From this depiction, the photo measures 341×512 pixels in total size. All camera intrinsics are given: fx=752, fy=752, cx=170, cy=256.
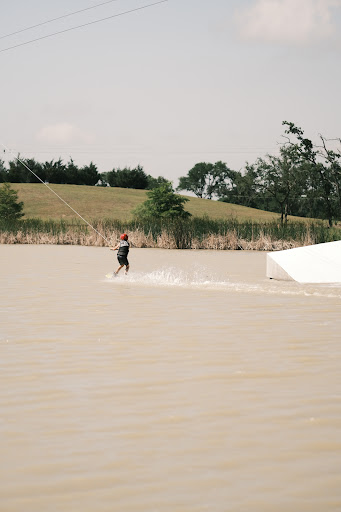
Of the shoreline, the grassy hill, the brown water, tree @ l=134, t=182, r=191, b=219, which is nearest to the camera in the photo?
the brown water

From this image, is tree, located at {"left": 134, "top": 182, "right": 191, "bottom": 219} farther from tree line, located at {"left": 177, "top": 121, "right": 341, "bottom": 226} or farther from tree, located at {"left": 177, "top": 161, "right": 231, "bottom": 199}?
tree, located at {"left": 177, "top": 161, "right": 231, "bottom": 199}

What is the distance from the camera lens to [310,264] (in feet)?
51.8

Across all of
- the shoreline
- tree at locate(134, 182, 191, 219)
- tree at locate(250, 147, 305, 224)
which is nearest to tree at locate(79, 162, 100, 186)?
tree at locate(250, 147, 305, 224)

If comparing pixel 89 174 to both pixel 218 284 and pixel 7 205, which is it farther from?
pixel 218 284

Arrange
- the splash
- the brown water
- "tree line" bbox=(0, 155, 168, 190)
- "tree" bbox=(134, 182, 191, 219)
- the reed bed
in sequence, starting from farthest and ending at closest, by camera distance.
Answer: "tree line" bbox=(0, 155, 168, 190) < "tree" bbox=(134, 182, 191, 219) < the reed bed < the splash < the brown water

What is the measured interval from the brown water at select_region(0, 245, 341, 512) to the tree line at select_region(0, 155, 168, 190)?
96255 millimetres

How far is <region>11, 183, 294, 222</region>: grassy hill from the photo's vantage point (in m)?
83.9

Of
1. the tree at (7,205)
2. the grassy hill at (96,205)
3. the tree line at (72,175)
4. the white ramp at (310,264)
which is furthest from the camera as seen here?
the tree line at (72,175)

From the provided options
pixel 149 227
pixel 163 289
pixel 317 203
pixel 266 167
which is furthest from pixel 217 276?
pixel 317 203

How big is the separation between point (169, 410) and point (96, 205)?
8590 cm

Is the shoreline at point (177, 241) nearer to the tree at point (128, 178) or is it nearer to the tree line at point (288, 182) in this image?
the tree line at point (288, 182)

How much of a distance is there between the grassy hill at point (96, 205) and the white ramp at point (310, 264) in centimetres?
6460

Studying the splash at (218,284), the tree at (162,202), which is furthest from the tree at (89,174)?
the splash at (218,284)

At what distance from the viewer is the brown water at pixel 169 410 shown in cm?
355
